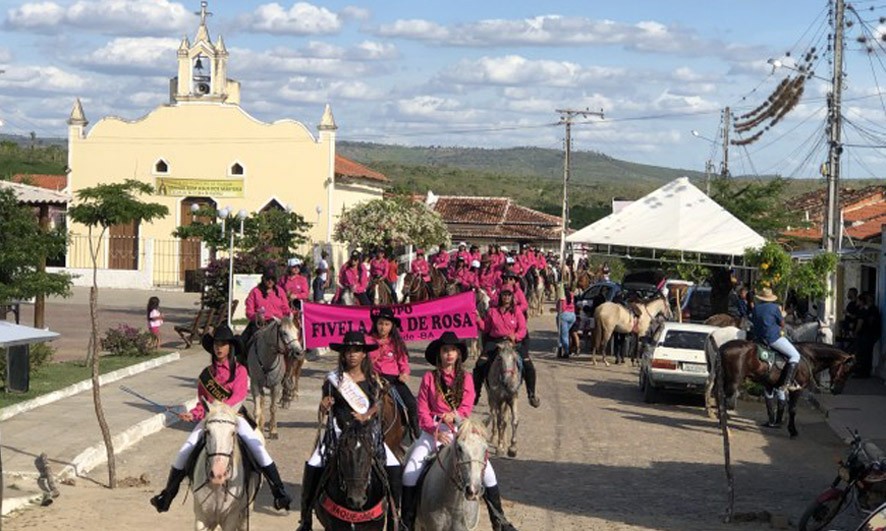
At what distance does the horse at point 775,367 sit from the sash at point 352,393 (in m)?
10.4

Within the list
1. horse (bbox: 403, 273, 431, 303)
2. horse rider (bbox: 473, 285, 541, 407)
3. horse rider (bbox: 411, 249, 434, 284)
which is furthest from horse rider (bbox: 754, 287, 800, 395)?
horse rider (bbox: 411, 249, 434, 284)

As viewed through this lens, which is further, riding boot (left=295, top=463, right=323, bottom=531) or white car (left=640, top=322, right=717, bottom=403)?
white car (left=640, top=322, right=717, bottom=403)

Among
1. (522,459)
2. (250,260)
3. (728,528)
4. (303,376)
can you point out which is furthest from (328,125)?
(728,528)

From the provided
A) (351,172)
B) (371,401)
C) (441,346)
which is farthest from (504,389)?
(351,172)

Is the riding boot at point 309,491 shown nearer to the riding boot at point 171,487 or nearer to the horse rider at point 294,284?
the riding boot at point 171,487

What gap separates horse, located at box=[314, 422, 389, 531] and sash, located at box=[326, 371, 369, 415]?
57cm

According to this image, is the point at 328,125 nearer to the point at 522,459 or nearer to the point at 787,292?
the point at 787,292

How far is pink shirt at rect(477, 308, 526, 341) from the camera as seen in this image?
1973 cm

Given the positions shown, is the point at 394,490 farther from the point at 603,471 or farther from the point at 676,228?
the point at 676,228

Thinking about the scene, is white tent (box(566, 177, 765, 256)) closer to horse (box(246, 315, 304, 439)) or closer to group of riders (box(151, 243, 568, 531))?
horse (box(246, 315, 304, 439))

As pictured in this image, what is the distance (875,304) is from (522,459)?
14402 millimetres

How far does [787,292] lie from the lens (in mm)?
29469

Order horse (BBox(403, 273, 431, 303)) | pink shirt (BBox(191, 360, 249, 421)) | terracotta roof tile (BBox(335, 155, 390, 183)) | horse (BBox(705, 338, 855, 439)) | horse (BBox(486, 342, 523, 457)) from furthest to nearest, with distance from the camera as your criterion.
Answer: terracotta roof tile (BBox(335, 155, 390, 183)) → horse (BBox(403, 273, 431, 303)) → horse (BBox(705, 338, 855, 439)) → horse (BBox(486, 342, 523, 457)) → pink shirt (BBox(191, 360, 249, 421))

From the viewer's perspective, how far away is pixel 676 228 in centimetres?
3469
